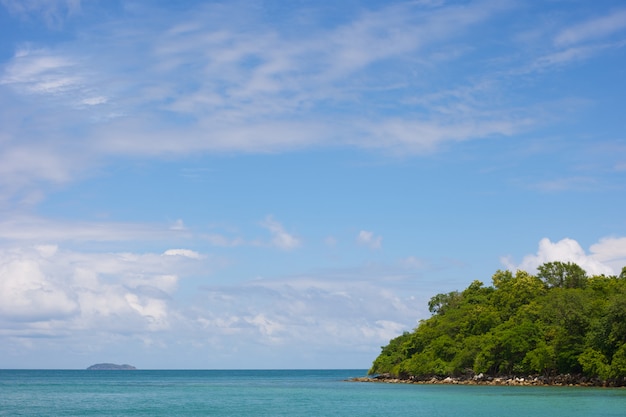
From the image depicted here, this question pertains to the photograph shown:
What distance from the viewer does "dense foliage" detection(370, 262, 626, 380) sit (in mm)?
76875

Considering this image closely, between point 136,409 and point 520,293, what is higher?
point 520,293

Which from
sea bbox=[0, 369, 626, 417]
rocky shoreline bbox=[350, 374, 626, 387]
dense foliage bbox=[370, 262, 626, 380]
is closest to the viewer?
sea bbox=[0, 369, 626, 417]

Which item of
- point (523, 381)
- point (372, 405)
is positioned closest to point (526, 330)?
point (523, 381)

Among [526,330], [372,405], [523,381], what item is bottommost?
[372,405]

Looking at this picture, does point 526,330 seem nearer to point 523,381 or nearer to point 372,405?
point 523,381

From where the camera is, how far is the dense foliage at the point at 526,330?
3027 inches

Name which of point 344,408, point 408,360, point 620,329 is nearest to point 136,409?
point 344,408

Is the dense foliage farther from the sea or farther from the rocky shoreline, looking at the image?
the sea

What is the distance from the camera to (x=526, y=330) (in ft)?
295

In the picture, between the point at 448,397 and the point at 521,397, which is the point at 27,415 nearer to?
the point at 448,397

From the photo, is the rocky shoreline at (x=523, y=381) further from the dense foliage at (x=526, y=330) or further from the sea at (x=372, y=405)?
the sea at (x=372, y=405)

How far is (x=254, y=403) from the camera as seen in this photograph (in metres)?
70.5

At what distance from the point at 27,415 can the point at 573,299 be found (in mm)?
61296

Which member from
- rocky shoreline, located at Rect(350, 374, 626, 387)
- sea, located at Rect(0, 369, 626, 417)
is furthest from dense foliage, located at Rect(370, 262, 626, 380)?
sea, located at Rect(0, 369, 626, 417)
